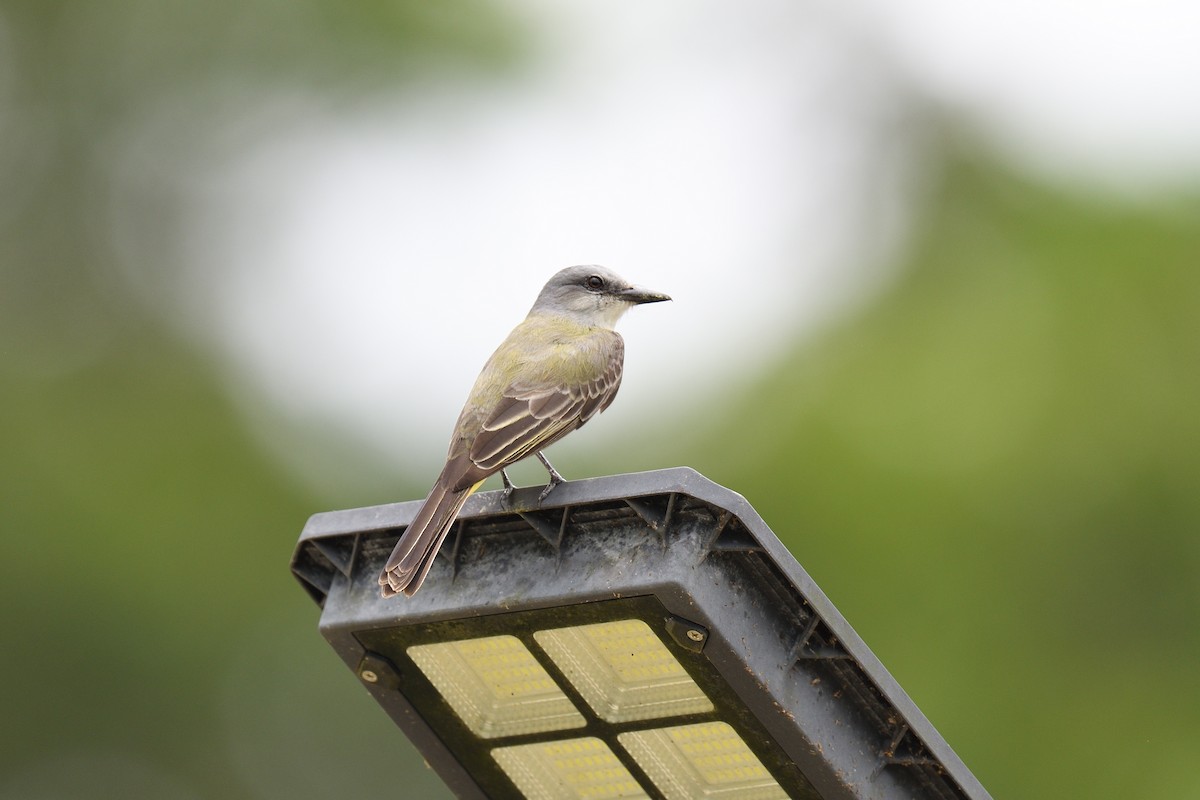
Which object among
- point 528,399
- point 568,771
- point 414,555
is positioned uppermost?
point 528,399

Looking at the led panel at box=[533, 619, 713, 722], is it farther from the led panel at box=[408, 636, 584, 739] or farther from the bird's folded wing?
the bird's folded wing

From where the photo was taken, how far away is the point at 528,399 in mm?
6473

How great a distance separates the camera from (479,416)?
6.37 metres

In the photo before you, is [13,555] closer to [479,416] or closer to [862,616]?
[862,616]

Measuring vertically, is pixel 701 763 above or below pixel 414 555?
below

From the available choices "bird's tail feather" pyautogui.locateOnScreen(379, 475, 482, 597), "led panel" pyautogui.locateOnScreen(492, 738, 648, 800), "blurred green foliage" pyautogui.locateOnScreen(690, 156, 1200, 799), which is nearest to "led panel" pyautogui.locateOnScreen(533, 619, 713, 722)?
"led panel" pyautogui.locateOnScreen(492, 738, 648, 800)

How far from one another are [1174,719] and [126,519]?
31.1 feet

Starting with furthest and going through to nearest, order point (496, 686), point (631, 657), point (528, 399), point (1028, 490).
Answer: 1. point (1028, 490)
2. point (528, 399)
3. point (496, 686)
4. point (631, 657)

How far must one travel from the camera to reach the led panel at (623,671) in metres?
4.41

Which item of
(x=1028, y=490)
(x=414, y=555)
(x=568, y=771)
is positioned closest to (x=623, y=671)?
(x=568, y=771)

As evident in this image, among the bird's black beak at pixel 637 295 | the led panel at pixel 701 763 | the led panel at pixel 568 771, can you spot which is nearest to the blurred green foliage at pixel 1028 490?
the bird's black beak at pixel 637 295

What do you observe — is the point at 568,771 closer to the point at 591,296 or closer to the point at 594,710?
the point at 594,710

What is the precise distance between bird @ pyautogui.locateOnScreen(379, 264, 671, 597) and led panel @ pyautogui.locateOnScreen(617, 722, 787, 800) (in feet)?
2.58

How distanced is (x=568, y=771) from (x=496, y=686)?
1.14 feet
